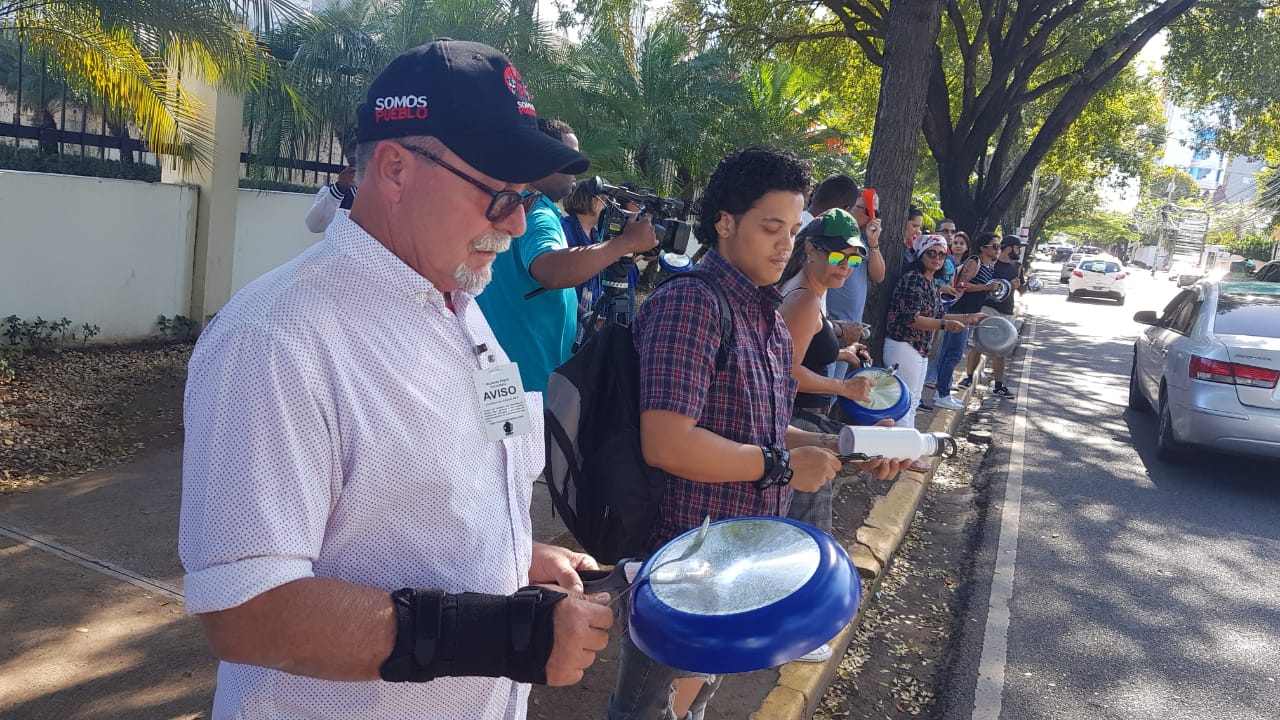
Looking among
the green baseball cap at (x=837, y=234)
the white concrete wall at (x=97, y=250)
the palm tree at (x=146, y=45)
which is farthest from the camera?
the white concrete wall at (x=97, y=250)

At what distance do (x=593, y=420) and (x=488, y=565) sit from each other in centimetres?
97

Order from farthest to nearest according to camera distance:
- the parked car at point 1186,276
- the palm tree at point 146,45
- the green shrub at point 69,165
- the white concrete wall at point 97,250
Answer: the parked car at point 1186,276
the green shrub at point 69,165
the white concrete wall at point 97,250
the palm tree at point 146,45

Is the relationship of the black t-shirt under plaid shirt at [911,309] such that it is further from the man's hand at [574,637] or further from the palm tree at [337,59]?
the man's hand at [574,637]

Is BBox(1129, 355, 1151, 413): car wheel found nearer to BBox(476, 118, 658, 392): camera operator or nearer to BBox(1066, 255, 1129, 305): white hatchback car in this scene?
BBox(476, 118, 658, 392): camera operator

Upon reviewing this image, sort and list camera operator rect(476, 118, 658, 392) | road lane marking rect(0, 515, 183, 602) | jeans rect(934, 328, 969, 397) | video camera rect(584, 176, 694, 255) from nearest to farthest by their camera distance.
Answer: camera operator rect(476, 118, 658, 392)
video camera rect(584, 176, 694, 255)
road lane marking rect(0, 515, 183, 602)
jeans rect(934, 328, 969, 397)

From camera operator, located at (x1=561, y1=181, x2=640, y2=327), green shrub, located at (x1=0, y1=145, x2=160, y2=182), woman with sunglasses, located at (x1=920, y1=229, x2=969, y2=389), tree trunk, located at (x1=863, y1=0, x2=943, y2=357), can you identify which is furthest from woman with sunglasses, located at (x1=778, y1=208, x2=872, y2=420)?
green shrub, located at (x1=0, y1=145, x2=160, y2=182)

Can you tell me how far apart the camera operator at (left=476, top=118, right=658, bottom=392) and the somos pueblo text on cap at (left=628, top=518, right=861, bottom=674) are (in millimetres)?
1776

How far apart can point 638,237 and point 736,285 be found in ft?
3.53

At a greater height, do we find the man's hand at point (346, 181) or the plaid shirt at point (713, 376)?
the man's hand at point (346, 181)

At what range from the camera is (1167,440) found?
8.10m

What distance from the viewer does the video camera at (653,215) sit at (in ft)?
11.6

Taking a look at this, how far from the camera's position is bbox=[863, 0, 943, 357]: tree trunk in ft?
26.0

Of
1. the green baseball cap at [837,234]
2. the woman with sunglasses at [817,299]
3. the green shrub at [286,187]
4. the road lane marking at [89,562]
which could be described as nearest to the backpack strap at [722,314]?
the woman with sunglasses at [817,299]

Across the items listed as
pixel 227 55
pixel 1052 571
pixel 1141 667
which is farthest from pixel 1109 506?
pixel 227 55
